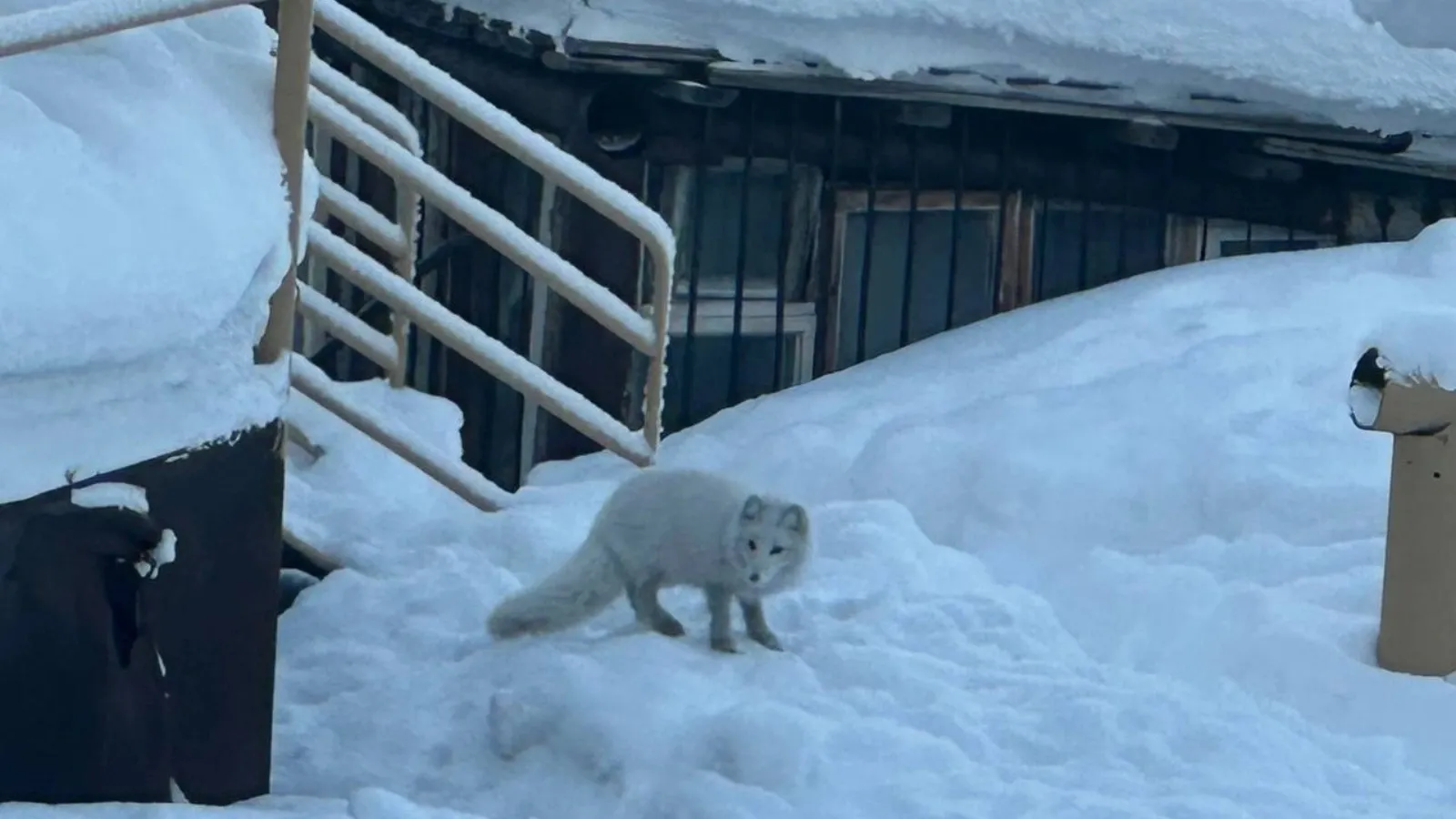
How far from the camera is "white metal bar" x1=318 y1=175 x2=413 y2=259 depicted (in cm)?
548

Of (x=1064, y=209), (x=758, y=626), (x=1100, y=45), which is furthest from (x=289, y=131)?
(x=1064, y=209)

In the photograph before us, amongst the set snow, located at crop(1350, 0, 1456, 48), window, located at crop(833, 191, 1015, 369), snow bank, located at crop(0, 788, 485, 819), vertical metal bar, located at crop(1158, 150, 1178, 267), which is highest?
snow, located at crop(1350, 0, 1456, 48)

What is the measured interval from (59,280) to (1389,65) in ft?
16.9

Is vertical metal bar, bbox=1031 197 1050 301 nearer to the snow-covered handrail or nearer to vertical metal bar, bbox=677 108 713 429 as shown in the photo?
vertical metal bar, bbox=677 108 713 429

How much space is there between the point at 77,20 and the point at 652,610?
196 cm

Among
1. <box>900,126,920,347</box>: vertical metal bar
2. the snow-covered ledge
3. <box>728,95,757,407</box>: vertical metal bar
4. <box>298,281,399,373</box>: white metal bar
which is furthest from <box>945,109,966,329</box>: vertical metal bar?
the snow-covered ledge

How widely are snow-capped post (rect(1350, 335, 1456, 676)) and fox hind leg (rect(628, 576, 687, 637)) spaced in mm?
1544

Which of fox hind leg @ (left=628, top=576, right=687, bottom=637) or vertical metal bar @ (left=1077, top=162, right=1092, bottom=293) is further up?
vertical metal bar @ (left=1077, top=162, right=1092, bottom=293)

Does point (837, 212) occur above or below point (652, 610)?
above

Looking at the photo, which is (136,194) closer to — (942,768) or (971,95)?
(942,768)

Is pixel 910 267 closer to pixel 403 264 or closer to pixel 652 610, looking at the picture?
pixel 403 264

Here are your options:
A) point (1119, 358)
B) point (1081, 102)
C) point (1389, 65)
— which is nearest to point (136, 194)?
point (1119, 358)

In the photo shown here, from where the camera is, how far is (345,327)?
539 cm

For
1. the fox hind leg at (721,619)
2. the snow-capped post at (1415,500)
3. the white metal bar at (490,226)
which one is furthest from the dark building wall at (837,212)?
the snow-capped post at (1415,500)
